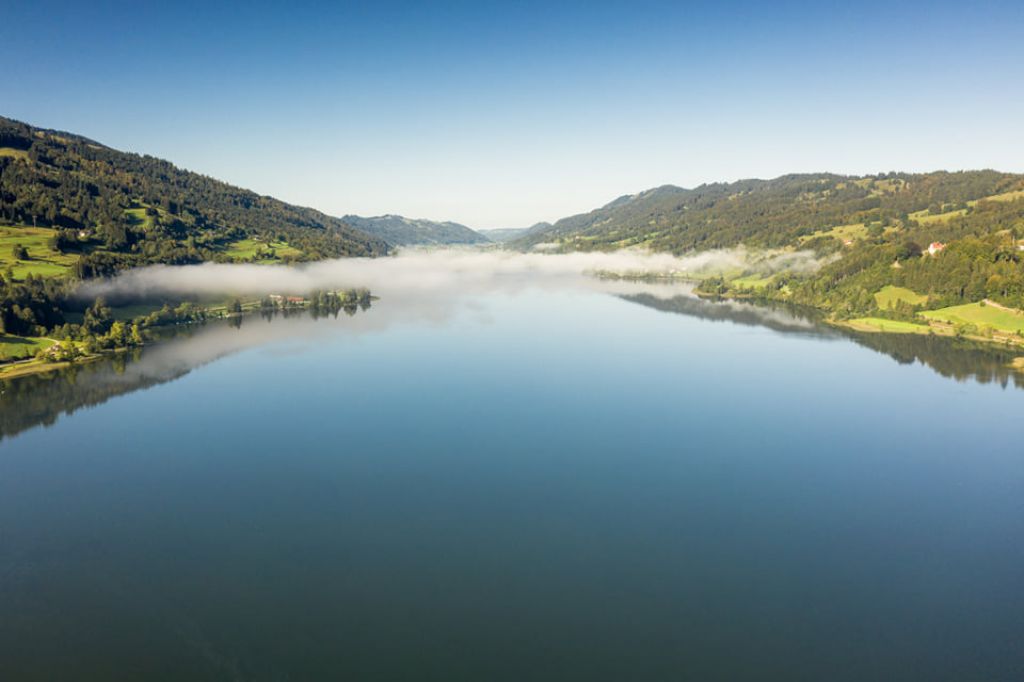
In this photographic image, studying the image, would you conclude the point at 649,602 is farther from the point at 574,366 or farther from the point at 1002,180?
the point at 1002,180

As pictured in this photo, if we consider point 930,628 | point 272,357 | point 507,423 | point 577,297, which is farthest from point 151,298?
point 930,628

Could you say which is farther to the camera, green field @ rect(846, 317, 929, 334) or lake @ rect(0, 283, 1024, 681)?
green field @ rect(846, 317, 929, 334)

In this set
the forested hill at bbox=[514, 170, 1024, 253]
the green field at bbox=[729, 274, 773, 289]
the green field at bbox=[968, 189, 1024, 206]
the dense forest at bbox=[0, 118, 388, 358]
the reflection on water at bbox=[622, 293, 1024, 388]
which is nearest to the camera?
the reflection on water at bbox=[622, 293, 1024, 388]

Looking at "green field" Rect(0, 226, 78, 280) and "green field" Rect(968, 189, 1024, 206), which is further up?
"green field" Rect(968, 189, 1024, 206)

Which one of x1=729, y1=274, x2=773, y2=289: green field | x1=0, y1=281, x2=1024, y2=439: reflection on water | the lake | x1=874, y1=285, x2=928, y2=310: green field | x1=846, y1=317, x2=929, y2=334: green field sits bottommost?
the lake

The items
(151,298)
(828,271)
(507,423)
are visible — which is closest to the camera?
(507,423)

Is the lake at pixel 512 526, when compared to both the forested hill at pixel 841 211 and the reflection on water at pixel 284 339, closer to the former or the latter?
the reflection on water at pixel 284 339

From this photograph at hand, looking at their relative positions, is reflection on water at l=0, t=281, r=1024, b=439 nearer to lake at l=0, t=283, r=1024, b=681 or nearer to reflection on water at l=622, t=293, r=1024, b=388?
reflection on water at l=622, t=293, r=1024, b=388

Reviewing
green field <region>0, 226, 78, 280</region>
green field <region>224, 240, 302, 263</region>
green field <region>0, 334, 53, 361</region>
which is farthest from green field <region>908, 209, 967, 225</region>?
green field <region>0, 226, 78, 280</region>
